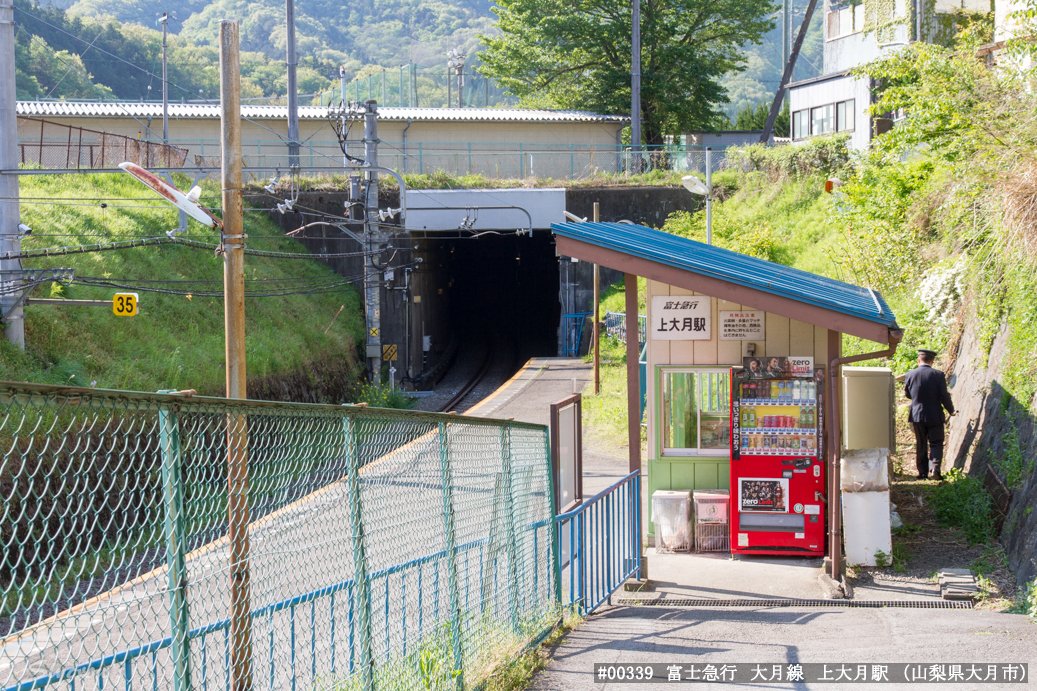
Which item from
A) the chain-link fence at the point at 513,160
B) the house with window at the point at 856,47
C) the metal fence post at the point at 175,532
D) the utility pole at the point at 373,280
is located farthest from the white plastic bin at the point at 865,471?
the chain-link fence at the point at 513,160

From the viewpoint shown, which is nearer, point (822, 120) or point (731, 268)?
point (731, 268)

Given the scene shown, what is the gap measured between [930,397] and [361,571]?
9477 millimetres

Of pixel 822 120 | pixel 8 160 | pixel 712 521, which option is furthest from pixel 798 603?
pixel 822 120

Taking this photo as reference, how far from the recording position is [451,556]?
199 inches

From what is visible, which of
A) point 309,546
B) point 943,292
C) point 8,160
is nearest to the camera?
point 309,546

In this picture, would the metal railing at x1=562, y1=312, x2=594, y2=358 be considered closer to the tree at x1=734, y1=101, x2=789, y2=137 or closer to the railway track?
the railway track

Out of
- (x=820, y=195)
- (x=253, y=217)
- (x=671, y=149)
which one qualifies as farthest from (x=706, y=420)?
(x=671, y=149)

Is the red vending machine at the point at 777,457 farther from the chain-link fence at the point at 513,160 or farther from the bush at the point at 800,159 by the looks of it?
the chain-link fence at the point at 513,160

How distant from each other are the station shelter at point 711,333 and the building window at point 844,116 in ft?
82.8

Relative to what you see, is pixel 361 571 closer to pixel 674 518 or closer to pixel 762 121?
pixel 674 518

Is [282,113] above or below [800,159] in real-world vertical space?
above

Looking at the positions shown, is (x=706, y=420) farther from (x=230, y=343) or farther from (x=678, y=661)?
(x=230, y=343)

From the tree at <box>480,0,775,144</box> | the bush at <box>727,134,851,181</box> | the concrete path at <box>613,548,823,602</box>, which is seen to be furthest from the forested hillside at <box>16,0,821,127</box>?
the concrete path at <box>613,548,823,602</box>

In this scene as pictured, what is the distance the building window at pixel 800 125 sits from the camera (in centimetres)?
3642
